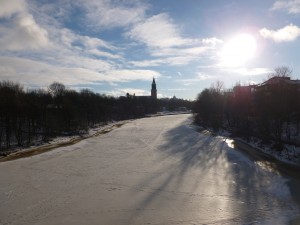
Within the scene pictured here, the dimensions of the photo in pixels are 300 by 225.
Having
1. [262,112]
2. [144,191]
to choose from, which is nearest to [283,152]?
[262,112]

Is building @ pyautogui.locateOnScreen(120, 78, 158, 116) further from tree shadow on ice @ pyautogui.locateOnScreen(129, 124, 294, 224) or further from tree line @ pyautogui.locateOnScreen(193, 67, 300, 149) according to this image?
tree shadow on ice @ pyautogui.locateOnScreen(129, 124, 294, 224)

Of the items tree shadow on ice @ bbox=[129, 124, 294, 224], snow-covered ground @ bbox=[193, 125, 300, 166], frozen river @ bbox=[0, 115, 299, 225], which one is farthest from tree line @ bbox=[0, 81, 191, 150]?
snow-covered ground @ bbox=[193, 125, 300, 166]

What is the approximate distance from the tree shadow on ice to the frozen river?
0.04 m

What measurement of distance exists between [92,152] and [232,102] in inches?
1601

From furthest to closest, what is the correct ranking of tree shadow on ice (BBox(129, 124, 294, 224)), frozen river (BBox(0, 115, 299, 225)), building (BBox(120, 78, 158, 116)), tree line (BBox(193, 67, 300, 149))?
building (BBox(120, 78, 158, 116))
tree line (BBox(193, 67, 300, 149))
tree shadow on ice (BBox(129, 124, 294, 224))
frozen river (BBox(0, 115, 299, 225))

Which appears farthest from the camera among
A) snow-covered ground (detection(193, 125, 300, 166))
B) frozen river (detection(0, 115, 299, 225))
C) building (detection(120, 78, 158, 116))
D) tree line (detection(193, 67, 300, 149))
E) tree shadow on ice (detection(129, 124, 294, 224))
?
building (detection(120, 78, 158, 116))

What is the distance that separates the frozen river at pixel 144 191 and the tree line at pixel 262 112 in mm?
13484

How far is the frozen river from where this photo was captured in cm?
1630

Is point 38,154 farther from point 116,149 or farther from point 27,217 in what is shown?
point 27,217

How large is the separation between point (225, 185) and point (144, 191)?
5086mm

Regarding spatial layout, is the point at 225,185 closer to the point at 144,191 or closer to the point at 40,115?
the point at 144,191

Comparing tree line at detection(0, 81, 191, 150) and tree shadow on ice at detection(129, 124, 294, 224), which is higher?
tree line at detection(0, 81, 191, 150)

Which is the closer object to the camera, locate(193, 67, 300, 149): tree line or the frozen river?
the frozen river

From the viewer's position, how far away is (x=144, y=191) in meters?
21.0
